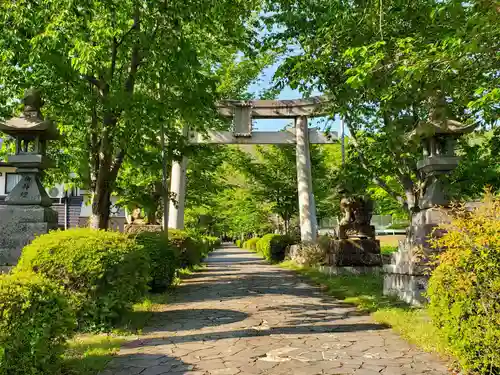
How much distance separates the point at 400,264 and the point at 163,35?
22.4 ft

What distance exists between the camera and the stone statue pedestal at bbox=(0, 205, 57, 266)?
8141mm

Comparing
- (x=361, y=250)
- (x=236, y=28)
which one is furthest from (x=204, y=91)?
(x=361, y=250)

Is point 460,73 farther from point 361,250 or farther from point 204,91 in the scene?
point 361,250

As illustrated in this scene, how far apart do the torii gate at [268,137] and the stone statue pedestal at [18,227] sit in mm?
11330

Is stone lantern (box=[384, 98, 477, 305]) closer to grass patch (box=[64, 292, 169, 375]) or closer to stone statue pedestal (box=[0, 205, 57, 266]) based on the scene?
grass patch (box=[64, 292, 169, 375])

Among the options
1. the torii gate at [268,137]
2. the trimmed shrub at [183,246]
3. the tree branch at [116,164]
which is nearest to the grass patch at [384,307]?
the trimmed shrub at [183,246]

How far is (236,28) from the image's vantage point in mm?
11297

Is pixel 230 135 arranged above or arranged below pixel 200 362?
above

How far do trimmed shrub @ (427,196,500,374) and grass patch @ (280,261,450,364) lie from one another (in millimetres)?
552

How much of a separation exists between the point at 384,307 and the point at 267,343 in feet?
10.5

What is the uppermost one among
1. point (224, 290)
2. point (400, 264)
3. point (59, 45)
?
point (59, 45)

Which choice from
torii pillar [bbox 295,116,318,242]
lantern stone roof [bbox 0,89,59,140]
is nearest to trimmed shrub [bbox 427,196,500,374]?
lantern stone roof [bbox 0,89,59,140]

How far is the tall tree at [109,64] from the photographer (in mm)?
7742

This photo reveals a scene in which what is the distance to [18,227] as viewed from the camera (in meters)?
8.29
